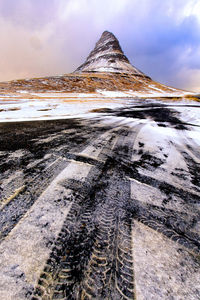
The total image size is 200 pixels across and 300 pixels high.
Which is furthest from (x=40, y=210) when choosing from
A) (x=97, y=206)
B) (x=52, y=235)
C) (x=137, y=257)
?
(x=137, y=257)

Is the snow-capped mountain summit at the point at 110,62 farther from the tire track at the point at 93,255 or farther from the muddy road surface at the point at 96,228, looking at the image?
the tire track at the point at 93,255

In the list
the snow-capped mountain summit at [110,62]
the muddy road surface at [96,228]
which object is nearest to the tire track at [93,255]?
the muddy road surface at [96,228]

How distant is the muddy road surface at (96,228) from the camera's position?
2.23 feet

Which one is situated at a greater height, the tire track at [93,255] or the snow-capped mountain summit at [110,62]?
the snow-capped mountain summit at [110,62]

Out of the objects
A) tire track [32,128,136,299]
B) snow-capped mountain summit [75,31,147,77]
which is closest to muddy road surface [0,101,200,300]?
tire track [32,128,136,299]

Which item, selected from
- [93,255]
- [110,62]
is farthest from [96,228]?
[110,62]

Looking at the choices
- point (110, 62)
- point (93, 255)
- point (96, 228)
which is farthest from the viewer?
point (110, 62)

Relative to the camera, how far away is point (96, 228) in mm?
966

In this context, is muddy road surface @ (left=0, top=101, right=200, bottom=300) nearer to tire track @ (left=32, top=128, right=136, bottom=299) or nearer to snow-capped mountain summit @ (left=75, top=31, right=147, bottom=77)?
tire track @ (left=32, top=128, right=136, bottom=299)

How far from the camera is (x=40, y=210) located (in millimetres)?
1059

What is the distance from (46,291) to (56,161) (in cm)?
132

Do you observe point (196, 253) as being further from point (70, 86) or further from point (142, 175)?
point (70, 86)

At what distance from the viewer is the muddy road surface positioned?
68 cm

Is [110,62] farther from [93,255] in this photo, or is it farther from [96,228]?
[93,255]
